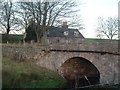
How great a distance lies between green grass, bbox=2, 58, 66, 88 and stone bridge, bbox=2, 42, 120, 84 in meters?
1.03

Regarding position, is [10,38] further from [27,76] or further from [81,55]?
[27,76]

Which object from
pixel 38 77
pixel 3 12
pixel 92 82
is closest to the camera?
pixel 38 77

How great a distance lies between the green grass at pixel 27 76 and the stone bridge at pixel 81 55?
103cm

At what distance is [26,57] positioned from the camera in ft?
52.7

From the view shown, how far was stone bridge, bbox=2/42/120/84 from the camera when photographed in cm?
1504

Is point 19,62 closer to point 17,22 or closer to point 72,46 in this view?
point 72,46

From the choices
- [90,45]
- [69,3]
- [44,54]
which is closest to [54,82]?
[44,54]

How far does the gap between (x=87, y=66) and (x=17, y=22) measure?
36.4ft

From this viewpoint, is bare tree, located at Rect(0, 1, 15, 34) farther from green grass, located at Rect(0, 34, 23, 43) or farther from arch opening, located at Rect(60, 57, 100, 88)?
arch opening, located at Rect(60, 57, 100, 88)

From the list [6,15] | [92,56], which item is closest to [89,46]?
[92,56]

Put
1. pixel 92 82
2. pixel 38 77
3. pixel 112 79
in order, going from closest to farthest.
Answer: pixel 38 77 → pixel 112 79 → pixel 92 82

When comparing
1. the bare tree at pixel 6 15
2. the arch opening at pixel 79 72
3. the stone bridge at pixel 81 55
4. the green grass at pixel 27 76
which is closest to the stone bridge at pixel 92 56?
the stone bridge at pixel 81 55

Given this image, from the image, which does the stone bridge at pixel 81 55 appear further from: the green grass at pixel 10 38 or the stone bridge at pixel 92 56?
the green grass at pixel 10 38

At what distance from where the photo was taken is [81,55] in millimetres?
16109
